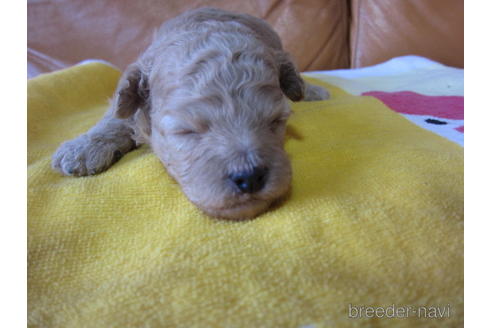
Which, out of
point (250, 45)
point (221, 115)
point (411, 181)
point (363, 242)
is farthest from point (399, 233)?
point (250, 45)

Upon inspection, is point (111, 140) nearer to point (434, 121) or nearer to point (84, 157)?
point (84, 157)

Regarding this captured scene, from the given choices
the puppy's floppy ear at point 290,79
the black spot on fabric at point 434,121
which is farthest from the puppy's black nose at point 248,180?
the black spot on fabric at point 434,121

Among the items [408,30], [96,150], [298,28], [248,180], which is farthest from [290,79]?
[408,30]

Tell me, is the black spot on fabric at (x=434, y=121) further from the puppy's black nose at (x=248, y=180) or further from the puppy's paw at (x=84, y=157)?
the puppy's paw at (x=84, y=157)

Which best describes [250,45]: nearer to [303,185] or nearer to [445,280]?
[303,185]

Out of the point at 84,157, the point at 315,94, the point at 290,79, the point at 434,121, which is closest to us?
the point at 84,157

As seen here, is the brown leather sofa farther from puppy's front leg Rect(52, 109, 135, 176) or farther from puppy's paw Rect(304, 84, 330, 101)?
puppy's front leg Rect(52, 109, 135, 176)
